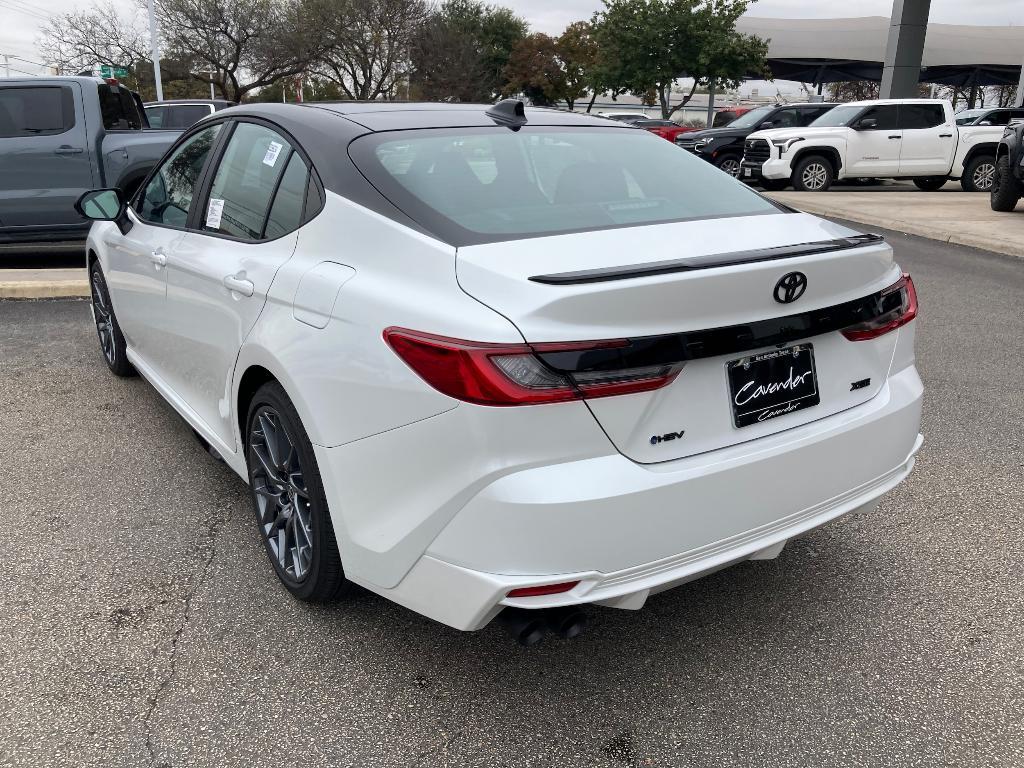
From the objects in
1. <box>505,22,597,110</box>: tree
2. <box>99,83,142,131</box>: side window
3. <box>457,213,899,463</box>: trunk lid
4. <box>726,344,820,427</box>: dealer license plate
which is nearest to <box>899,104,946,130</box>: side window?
<box>99,83,142,131</box>: side window

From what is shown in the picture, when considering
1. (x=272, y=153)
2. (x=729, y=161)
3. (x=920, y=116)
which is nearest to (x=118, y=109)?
(x=272, y=153)

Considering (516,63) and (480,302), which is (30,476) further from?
(516,63)

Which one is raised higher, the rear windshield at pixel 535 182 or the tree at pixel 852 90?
the tree at pixel 852 90

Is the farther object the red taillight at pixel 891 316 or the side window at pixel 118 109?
the side window at pixel 118 109

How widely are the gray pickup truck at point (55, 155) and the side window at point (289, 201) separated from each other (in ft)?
22.5

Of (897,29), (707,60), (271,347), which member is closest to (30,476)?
(271,347)

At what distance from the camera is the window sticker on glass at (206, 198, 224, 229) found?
340cm

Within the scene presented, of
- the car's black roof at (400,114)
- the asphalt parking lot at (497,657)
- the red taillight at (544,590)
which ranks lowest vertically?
the asphalt parking lot at (497,657)

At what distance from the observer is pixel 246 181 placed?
3299mm

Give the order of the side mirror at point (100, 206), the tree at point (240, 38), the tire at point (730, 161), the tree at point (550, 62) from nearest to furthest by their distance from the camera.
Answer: the side mirror at point (100, 206) → the tire at point (730, 161) → the tree at point (240, 38) → the tree at point (550, 62)

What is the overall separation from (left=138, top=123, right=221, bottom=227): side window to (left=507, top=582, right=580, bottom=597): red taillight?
8.05 feet

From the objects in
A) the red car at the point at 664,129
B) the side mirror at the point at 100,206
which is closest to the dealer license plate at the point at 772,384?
the side mirror at the point at 100,206

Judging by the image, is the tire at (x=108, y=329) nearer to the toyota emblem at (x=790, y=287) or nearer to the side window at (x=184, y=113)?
the toyota emblem at (x=790, y=287)

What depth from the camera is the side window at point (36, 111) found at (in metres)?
8.80
